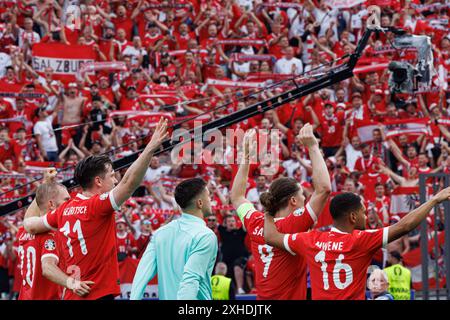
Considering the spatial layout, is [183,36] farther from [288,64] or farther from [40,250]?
[40,250]

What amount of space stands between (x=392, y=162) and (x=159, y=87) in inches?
199

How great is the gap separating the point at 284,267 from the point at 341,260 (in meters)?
0.90

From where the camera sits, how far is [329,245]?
8203 millimetres

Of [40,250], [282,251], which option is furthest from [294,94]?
[40,250]

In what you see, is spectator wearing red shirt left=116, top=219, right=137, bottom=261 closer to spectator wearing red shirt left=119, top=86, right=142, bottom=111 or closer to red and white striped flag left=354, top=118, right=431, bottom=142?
spectator wearing red shirt left=119, top=86, right=142, bottom=111

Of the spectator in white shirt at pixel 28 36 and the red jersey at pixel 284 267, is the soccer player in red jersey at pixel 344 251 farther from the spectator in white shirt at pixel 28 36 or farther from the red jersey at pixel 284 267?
the spectator in white shirt at pixel 28 36

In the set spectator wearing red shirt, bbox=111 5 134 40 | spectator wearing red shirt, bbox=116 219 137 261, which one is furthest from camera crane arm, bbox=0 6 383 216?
spectator wearing red shirt, bbox=111 5 134 40

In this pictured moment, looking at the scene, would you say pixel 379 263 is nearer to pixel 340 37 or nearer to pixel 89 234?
pixel 340 37

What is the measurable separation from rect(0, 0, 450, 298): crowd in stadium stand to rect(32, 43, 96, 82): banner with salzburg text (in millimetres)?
42

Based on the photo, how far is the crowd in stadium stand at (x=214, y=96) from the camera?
18453mm

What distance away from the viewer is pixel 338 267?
819 centimetres

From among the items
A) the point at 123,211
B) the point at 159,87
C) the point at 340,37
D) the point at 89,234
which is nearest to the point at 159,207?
the point at 123,211

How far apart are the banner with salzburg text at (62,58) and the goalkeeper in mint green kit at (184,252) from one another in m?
14.3

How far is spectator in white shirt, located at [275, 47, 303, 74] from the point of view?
2216cm
